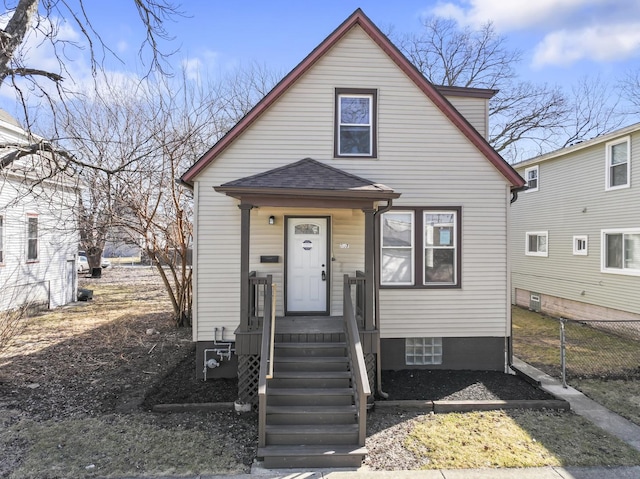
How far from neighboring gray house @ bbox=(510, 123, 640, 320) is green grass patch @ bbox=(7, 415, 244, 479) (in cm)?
1240

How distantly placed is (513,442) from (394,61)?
24.2 feet

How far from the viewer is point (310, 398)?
570 cm

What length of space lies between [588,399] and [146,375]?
28.7ft

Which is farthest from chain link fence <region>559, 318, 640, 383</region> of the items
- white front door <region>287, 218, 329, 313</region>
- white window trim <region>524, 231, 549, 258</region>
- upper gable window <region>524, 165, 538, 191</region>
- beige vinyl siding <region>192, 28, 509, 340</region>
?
upper gable window <region>524, 165, 538, 191</region>

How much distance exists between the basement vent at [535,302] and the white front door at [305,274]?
467 inches

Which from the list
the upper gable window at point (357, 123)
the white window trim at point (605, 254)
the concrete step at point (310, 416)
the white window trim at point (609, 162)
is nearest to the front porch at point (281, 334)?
the concrete step at point (310, 416)

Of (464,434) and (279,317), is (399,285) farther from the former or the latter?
(464,434)

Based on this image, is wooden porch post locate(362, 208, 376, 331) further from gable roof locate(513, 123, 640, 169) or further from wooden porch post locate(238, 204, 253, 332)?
gable roof locate(513, 123, 640, 169)

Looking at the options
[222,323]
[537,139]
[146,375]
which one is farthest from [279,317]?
[537,139]

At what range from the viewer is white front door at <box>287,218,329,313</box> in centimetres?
793

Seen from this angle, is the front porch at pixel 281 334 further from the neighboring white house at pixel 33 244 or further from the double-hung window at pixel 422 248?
the neighboring white house at pixel 33 244

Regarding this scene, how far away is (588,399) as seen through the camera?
6.82 m

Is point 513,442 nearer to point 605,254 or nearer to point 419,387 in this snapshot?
point 419,387

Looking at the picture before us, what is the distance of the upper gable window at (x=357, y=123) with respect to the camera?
8.03m
